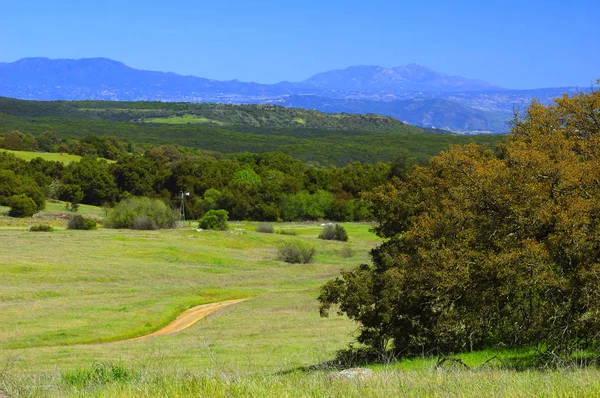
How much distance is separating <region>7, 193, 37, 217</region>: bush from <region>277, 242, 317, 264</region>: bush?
34911 millimetres

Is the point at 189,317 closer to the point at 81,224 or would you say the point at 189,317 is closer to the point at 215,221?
the point at 81,224

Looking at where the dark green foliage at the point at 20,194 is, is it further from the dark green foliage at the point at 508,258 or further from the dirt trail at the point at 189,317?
the dark green foliage at the point at 508,258

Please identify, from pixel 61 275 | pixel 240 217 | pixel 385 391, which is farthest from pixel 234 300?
pixel 240 217

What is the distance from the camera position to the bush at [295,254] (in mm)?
64500

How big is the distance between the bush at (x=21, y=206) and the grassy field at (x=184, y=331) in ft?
12.5

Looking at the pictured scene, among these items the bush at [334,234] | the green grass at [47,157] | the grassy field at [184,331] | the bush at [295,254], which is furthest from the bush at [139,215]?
the green grass at [47,157]

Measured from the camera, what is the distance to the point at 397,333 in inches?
819

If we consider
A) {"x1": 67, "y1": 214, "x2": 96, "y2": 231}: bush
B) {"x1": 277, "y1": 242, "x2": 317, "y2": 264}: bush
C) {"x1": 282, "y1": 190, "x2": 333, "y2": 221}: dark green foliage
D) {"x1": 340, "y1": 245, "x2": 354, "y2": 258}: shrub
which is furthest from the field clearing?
{"x1": 282, "y1": 190, "x2": 333, "y2": 221}: dark green foliage

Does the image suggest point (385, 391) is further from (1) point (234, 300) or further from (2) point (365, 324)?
(1) point (234, 300)

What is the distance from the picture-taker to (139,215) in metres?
82.8

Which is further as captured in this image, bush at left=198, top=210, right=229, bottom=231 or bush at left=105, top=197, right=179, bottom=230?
bush at left=198, top=210, right=229, bottom=231

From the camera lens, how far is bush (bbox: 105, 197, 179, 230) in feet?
270

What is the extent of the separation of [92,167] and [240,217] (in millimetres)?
23155

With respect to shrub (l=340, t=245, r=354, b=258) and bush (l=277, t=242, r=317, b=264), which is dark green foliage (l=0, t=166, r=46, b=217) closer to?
bush (l=277, t=242, r=317, b=264)
